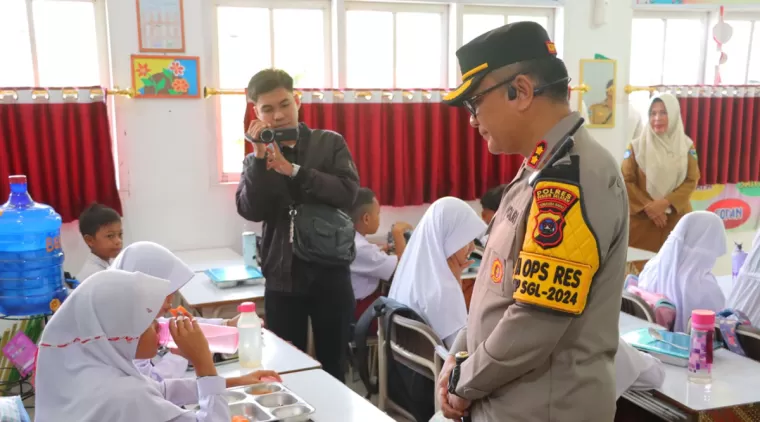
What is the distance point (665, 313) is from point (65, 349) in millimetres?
2274

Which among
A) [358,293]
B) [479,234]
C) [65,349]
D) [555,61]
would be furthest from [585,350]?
[358,293]

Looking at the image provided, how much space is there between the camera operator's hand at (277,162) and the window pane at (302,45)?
214 centimetres

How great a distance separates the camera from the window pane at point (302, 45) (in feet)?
14.5

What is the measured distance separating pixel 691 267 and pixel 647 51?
298 cm

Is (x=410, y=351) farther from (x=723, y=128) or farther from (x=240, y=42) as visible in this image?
(x=723, y=128)

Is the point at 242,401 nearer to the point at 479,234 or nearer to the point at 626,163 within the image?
the point at 479,234

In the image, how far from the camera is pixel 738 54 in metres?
5.56

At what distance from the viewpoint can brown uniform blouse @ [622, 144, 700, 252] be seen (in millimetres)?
4480

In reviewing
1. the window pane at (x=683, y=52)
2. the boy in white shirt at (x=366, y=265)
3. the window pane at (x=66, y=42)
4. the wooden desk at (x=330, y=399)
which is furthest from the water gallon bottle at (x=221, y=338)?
the window pane at (x=683, y=52)

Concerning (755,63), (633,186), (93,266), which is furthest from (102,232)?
(755,63)

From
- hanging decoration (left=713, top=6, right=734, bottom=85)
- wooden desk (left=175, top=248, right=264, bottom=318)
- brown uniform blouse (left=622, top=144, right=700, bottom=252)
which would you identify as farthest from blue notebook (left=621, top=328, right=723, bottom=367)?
hanging decoration (left=713, top=6, right=734, bottom=85)

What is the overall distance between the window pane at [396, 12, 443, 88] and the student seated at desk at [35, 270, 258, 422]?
3445 mm

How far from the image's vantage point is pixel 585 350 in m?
1.23

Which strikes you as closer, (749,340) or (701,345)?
(701,345)
